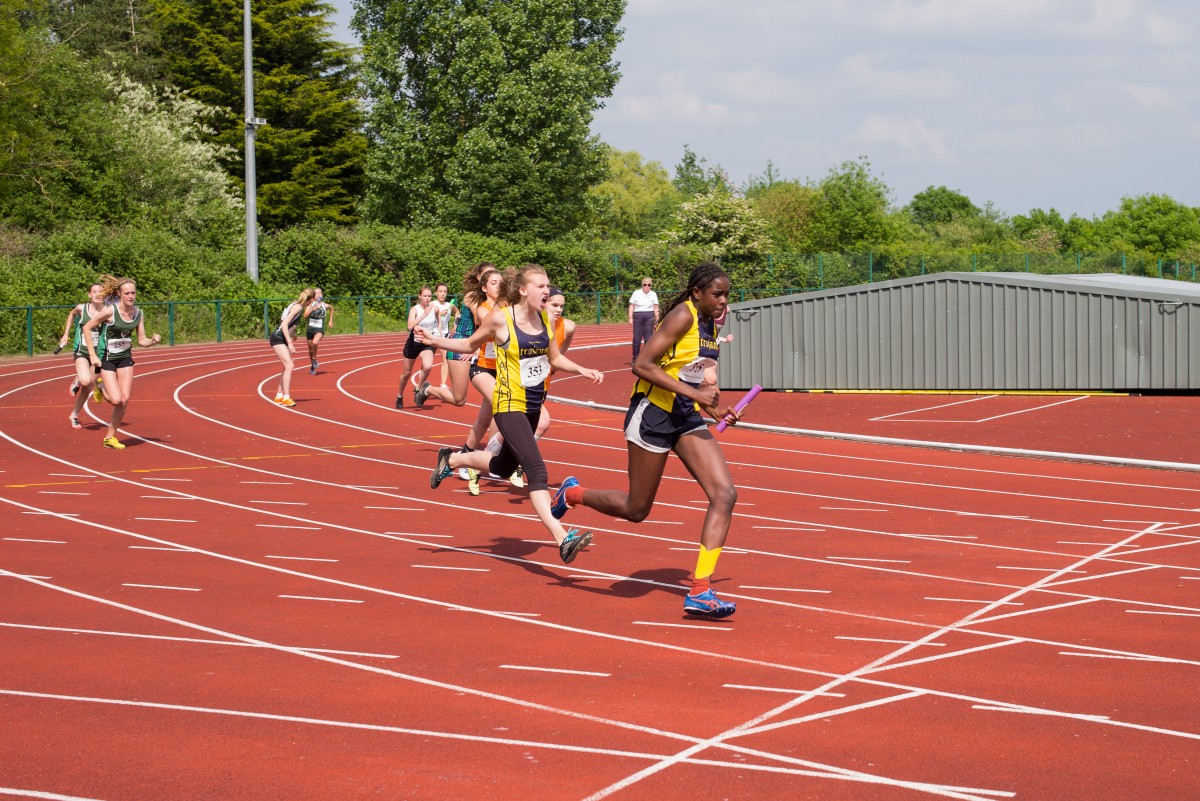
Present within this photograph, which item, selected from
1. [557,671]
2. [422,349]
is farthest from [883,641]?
[422,349]

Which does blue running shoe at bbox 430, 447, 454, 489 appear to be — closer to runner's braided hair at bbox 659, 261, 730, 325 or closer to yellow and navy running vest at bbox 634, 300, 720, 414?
yellow and navy running vest at bbox 634, 300, 720, 414

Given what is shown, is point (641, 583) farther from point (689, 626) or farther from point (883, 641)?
point (883, 641)

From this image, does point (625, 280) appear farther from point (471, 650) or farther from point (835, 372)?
point (471, 650)

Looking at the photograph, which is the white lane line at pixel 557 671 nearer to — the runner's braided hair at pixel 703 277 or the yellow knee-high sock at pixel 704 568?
the yellow knee-high sock at pixel 704 568

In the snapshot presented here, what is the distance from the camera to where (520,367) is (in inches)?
357

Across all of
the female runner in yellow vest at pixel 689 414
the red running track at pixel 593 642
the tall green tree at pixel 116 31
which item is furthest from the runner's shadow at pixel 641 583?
the tall green tree at pixel 116 31

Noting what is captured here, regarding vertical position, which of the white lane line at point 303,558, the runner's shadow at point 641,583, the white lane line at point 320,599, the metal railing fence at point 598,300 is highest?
the metal railing fence at point 598,300

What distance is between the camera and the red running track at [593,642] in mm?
5062

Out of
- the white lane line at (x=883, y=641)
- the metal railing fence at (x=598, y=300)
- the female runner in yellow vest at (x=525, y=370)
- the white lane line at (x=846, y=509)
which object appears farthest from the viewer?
the metal railing fence at (x=598, y=300)

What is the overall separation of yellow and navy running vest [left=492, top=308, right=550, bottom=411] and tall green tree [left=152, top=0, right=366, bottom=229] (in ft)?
168

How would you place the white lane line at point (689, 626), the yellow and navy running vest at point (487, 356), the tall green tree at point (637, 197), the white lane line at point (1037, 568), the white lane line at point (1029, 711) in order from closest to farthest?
the white lane line at point (1029, 711)
the white lane line at point (689, 626)
the white lane line at point (1037, 568)
the yellow and navy running vest at point (487, 356)
the tall green tree at point (637, 197)

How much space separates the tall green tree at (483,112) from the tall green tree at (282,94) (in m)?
2.93

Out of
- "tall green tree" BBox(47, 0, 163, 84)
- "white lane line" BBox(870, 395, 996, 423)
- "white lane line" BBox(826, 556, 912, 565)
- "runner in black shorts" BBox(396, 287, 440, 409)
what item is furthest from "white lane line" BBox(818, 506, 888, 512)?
"tall green tree" BBox(47, 0, 163, 84)

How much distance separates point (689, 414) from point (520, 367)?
5.72 feet
